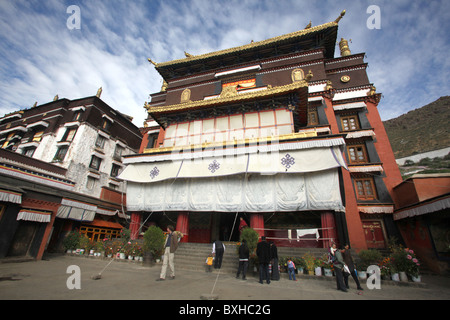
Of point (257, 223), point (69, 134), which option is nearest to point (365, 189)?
point (257, 223)

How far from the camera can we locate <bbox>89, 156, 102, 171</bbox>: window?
24259 mm

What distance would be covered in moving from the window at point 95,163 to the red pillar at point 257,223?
21.6m

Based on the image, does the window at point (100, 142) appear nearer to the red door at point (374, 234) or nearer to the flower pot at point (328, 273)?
the flower pot at point (328, 273)

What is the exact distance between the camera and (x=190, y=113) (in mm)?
17141

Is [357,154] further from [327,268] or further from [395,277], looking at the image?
[327,268]

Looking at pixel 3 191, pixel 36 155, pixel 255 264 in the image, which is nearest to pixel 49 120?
pixel 36 155

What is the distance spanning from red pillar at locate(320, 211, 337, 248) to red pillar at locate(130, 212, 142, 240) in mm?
12259

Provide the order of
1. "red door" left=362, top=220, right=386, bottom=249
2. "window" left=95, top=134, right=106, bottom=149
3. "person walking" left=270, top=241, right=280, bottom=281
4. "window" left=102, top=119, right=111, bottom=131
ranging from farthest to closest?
"window" left=102, top=119, right=111, bottom=131
"window" left=95, top=134, right=106, bottom=149
"red door" left=362, top=220, right=386, bottom=249
"person walking" left=270, top=241, right=280, bottom=281

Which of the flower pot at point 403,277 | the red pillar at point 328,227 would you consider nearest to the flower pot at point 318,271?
the red pillar at point 328,227

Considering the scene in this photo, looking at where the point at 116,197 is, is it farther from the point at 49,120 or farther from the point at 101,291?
the point at 101,291

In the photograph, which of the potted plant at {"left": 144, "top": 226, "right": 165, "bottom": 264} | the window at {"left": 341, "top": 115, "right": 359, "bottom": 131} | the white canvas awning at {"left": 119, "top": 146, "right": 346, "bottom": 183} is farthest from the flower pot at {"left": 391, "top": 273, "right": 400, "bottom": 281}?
the window at {"left": 341, "top": 115, "right": 359, "bottom": 131}

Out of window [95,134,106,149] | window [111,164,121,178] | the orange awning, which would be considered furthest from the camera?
window [111,164,121,178]

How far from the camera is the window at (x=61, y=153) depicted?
2262 centimetres

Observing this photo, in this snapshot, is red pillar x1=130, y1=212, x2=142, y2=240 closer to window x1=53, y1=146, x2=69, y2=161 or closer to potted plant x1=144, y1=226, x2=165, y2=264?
potted plant x1=144, y1=226, x2=165, y2=264
